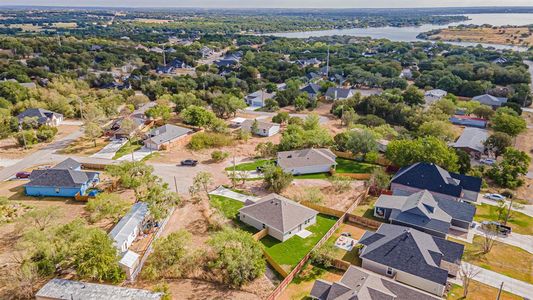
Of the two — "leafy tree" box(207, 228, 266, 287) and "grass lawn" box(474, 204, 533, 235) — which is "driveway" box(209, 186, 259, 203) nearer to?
"leafy tree" box(207, 228, 266, 287)

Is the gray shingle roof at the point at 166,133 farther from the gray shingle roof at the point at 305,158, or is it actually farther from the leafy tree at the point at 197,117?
the gray shingle roof at the point at 305,158

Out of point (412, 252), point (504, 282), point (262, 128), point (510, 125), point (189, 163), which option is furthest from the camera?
point (262, 128)

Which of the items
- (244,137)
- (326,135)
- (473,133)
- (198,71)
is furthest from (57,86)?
(473,133)

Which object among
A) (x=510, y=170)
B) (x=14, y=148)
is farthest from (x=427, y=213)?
(x=14, y=148)

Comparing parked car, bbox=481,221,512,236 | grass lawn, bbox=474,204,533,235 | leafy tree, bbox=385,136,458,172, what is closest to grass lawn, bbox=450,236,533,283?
parked car, bbox=481,221,512,236

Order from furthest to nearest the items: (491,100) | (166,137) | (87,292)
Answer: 1. (491,100)
2. (166,137)
3. (87,292)

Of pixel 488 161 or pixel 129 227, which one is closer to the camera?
pixel 129 227

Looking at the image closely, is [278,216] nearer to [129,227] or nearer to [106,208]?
[129,227]
